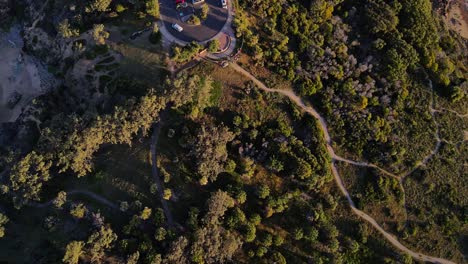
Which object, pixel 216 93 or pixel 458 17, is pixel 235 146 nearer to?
pixel 216 93

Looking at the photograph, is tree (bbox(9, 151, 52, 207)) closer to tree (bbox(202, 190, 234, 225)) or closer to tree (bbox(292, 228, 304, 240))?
tree (bbox(202, 190, 234, 225))

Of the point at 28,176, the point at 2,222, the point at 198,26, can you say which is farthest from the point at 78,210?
the point at 198,26

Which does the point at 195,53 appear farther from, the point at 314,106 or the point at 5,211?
the point at 5,211

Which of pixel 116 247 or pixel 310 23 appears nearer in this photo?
pixel 116 247

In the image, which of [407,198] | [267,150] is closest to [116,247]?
[267,150]

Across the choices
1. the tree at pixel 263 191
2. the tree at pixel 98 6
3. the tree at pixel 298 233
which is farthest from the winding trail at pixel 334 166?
the tree at pixel 98 6

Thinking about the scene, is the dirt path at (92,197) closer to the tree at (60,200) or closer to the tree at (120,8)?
the tree at (60,200)

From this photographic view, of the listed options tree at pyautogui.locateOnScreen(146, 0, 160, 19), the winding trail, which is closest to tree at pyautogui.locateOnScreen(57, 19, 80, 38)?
tree at pyautogui.locateOnScreen(146, 0, 160, 19)
